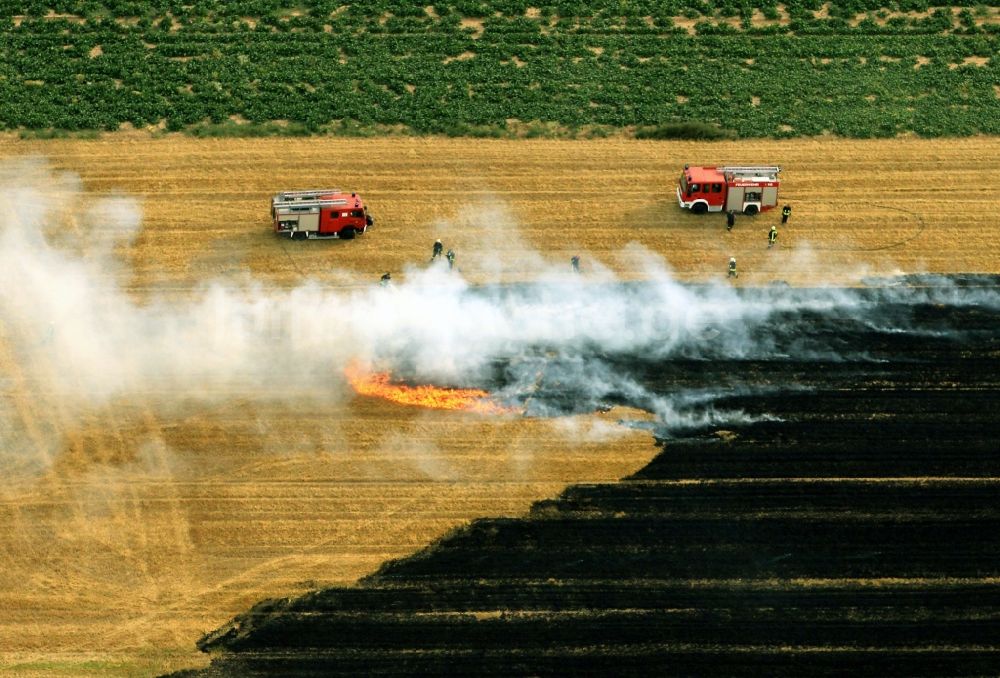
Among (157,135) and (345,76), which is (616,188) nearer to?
(345,76)

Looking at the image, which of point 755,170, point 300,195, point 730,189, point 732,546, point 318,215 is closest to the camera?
point 732,546

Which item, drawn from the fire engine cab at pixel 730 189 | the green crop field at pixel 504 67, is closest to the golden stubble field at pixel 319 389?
the fire engine cab at pixel 730 189

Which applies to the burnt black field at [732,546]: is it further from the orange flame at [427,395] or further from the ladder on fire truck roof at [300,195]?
the ladder on fire truck roof at [300,195]

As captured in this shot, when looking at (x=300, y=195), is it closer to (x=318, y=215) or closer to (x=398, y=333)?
(x=318, y=215)

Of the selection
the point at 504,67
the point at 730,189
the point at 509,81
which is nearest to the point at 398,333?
the point at 730,189

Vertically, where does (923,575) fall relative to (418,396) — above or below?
below

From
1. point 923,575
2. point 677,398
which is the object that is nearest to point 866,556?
point 923,575
